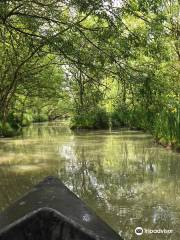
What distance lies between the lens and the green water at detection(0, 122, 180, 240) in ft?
18.4

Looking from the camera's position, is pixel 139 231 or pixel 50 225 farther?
pixel 139 231

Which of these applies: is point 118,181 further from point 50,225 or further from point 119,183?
point 50,225

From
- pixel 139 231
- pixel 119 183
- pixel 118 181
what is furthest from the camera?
pixel 118 181

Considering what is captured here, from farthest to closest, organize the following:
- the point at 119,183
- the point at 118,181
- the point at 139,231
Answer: the point at 118,181
the point at 119,183
the point at 139,231

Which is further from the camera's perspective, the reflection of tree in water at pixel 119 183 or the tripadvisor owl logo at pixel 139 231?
the reflection of tree in water at pixel 119 183

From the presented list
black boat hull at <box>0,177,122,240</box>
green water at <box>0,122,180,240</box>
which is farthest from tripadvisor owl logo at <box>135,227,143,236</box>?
black boat hull at <box>0,177,122,240</box>

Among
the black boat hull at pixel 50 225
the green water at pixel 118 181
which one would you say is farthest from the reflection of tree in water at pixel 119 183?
the black boat hull at pixel 50 225

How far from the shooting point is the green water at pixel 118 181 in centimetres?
559

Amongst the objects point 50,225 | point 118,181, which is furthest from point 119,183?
point 50,225

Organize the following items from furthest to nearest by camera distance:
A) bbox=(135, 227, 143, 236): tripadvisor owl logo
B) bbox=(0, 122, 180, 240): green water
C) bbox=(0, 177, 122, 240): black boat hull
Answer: bbox=(0, 122, 180, 240): green water, bbox=(135, 227, 143, 236): tripadvisor owl logo, bbox=(0, 177, 122, 240): black boat hull

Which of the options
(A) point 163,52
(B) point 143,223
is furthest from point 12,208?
(A) point 163,52

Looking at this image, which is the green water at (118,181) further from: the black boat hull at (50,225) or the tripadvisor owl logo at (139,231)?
the black boat hull at (50,225)

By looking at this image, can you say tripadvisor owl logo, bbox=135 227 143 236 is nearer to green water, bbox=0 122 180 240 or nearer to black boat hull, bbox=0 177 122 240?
green water, bbox=0 122 180 240

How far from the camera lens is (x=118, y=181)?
28.2 feet
